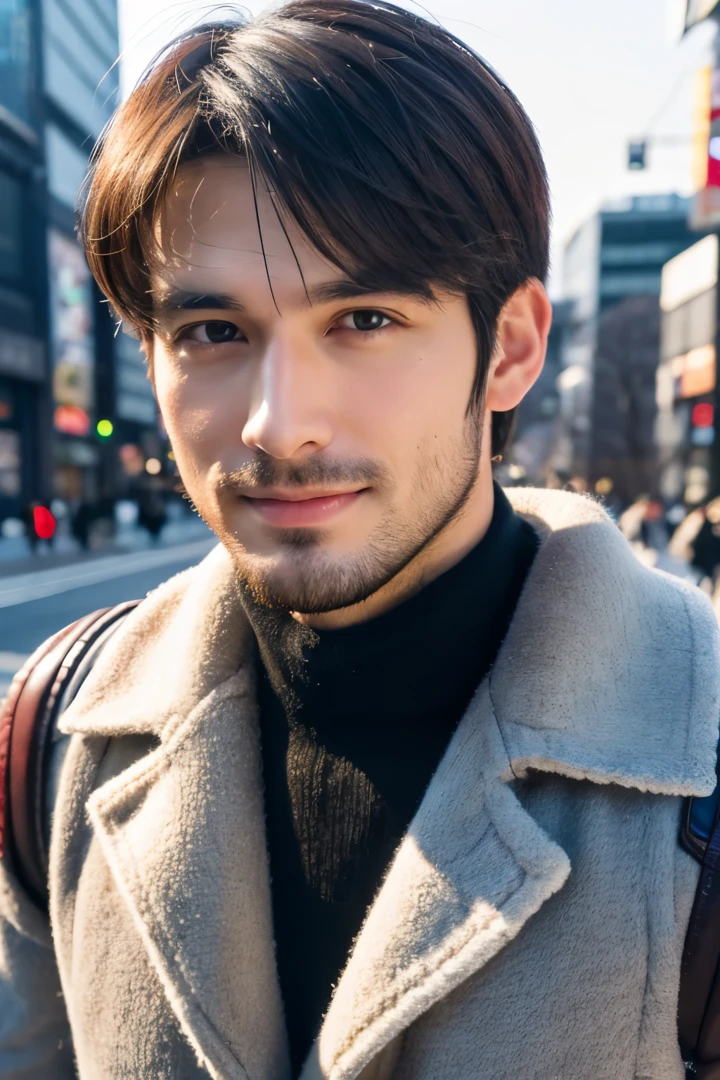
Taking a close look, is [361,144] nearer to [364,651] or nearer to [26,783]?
[364,651]

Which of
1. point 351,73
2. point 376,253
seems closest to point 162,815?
point 376,253

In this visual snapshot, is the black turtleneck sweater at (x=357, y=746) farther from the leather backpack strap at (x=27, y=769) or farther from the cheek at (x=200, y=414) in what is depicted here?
the leather backpack strap at (x=27, y=769)

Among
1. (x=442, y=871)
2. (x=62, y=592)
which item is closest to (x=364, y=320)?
(x=442, y=871)

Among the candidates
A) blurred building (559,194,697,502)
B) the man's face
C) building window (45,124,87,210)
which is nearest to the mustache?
the man's face

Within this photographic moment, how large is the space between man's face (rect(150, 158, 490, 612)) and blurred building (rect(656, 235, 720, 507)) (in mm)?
33986

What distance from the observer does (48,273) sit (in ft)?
117

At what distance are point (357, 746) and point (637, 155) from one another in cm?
1604

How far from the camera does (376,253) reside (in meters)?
1.45

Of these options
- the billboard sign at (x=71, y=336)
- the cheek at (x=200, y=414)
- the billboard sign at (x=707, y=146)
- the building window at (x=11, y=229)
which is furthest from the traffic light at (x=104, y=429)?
the cheek at (x=200, y=414)

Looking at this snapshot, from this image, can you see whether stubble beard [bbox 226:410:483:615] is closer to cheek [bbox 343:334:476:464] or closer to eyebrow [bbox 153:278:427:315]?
cheek [bbox 343:334:476:464]

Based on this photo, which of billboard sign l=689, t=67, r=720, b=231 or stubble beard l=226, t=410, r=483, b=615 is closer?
stubble beard l=226, t=410, r=483, b=615

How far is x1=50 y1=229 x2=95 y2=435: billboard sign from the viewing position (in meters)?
37.3

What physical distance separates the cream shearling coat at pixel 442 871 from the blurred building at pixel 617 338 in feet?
93.2

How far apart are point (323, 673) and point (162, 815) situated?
0.37m
